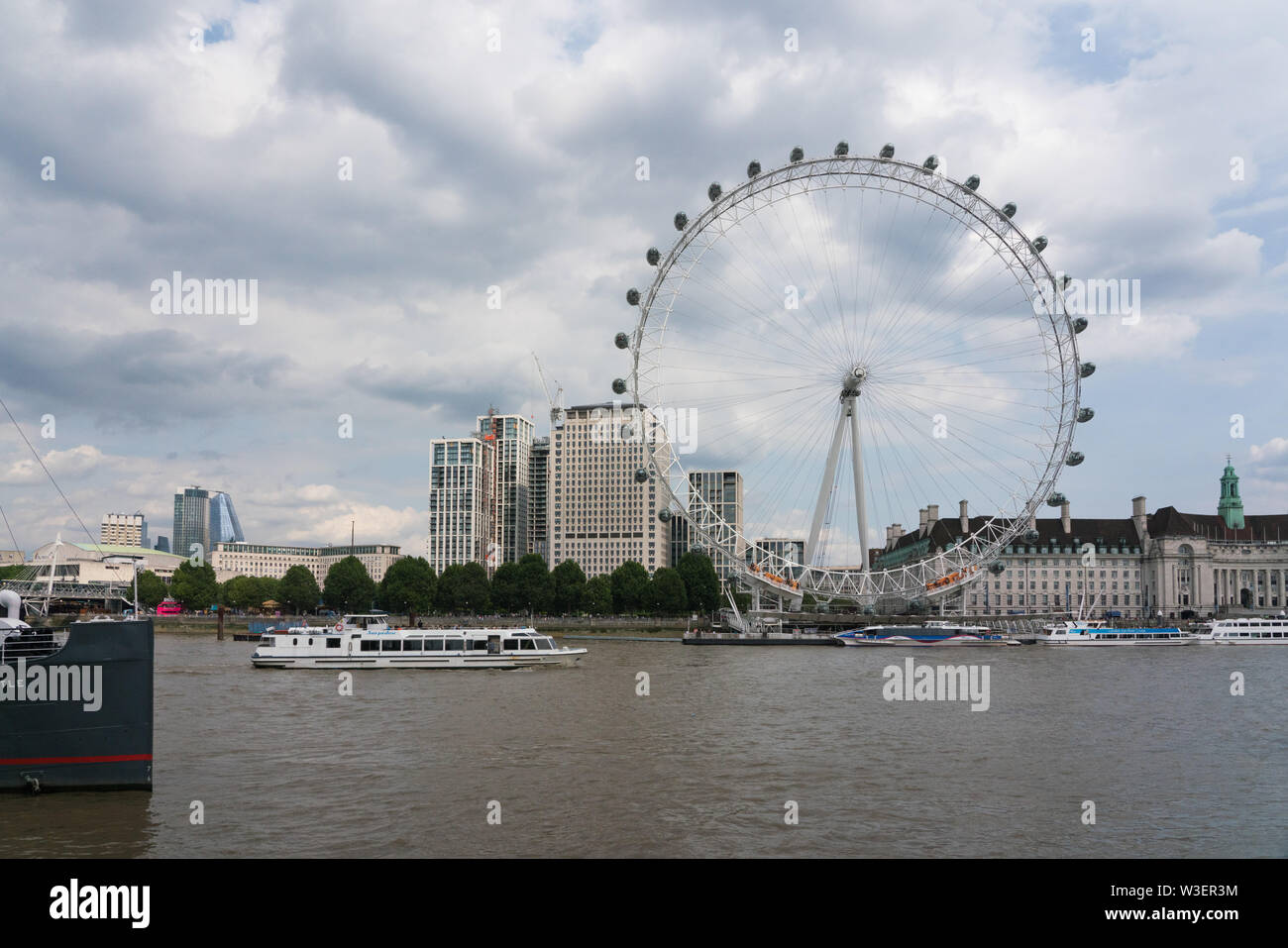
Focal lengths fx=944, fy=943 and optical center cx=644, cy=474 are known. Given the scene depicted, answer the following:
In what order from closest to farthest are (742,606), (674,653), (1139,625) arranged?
1. (674,653)
2. (1139,625)
3. (742,606)

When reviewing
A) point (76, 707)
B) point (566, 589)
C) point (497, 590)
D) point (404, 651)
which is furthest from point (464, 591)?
point (76, 707)

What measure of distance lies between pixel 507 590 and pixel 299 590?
120 ft

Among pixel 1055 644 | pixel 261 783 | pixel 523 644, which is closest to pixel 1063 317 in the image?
pixel 1055 644

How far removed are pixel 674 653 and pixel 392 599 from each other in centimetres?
7023

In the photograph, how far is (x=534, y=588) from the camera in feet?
449

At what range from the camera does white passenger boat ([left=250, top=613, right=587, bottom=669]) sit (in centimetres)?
5903

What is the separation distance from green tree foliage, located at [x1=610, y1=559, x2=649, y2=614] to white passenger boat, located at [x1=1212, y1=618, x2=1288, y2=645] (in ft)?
236

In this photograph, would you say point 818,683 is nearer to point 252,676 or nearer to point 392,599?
point 252,676

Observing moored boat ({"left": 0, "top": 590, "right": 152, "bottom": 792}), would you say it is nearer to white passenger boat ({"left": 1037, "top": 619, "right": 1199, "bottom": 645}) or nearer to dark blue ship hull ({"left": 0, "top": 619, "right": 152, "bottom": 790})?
dark blue ship hull ({"left": 0, "top": 619, "right": 152, "bottom": 790})

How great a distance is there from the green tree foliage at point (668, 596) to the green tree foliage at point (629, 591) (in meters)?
1.37

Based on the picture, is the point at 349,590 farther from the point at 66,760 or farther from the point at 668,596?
the point at 66,760

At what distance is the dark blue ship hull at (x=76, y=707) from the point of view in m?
18.2

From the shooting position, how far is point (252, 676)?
175 ft

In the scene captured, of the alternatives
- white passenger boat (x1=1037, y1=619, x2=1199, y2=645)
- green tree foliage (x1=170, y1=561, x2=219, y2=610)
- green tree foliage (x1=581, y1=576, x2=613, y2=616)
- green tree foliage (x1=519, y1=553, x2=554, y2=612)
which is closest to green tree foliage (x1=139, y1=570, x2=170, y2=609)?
green tree foliage (x1=170, y1=561, x2=219, y2=610)
